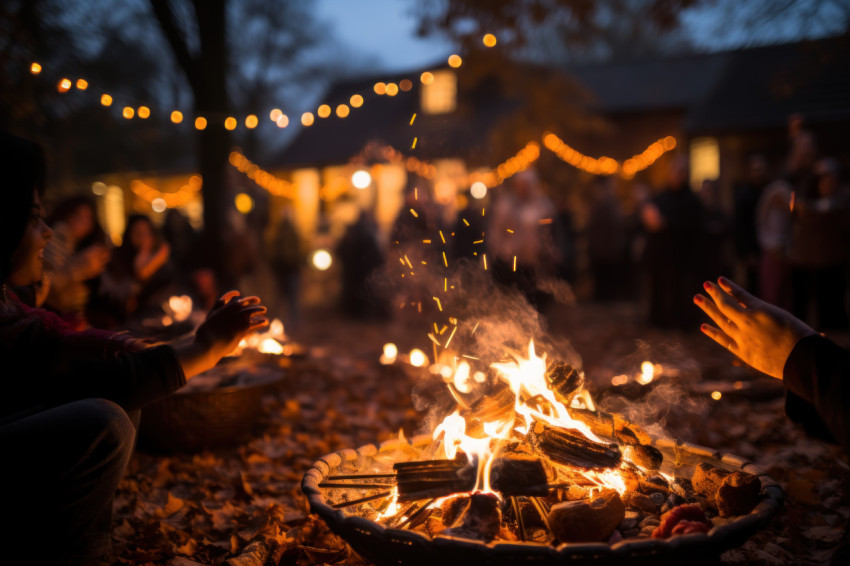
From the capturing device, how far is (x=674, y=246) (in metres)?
9.65

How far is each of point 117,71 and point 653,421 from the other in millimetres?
18705

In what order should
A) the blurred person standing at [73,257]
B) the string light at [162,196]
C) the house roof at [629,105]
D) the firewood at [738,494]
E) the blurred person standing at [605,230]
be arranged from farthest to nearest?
1. the string light at [162,196]
2. the house roof at [629,105]
3. the blurred person standing at [605,230]
4. the blurred person standing at [73,257]
5. the firewood at [738,494]

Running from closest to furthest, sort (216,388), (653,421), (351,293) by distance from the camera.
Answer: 1. (216,388)
2. (653,421)
3. (351,293)

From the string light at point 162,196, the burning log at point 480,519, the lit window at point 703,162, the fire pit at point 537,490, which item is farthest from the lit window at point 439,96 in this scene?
the burning log at point 480,519

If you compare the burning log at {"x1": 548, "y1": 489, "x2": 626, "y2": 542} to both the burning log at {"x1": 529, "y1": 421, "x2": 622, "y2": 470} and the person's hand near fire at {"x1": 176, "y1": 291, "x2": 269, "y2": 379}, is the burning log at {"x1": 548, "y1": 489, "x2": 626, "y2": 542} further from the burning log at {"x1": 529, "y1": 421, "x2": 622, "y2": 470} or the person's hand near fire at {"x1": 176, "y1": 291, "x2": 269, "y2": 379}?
the person's hand near fire at {"x1": 176, "y1": 291, "x2": 269, "y2": 379}

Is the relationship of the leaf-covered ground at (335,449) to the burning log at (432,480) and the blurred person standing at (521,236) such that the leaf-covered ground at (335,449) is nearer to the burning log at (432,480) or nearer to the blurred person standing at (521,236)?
the burning log at (432,480)

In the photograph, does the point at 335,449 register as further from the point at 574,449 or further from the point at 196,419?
the point at 574,449

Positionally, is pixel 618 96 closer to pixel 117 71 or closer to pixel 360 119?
pixel 360 119

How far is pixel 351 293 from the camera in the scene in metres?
12.6

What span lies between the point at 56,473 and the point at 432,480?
4.96 ft

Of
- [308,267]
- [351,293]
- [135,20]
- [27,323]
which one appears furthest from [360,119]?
[27,323]

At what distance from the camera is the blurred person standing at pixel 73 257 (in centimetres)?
436

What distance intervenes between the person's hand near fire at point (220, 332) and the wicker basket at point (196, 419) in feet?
5.85

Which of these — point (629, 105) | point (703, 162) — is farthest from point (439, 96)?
point (703, 162)
